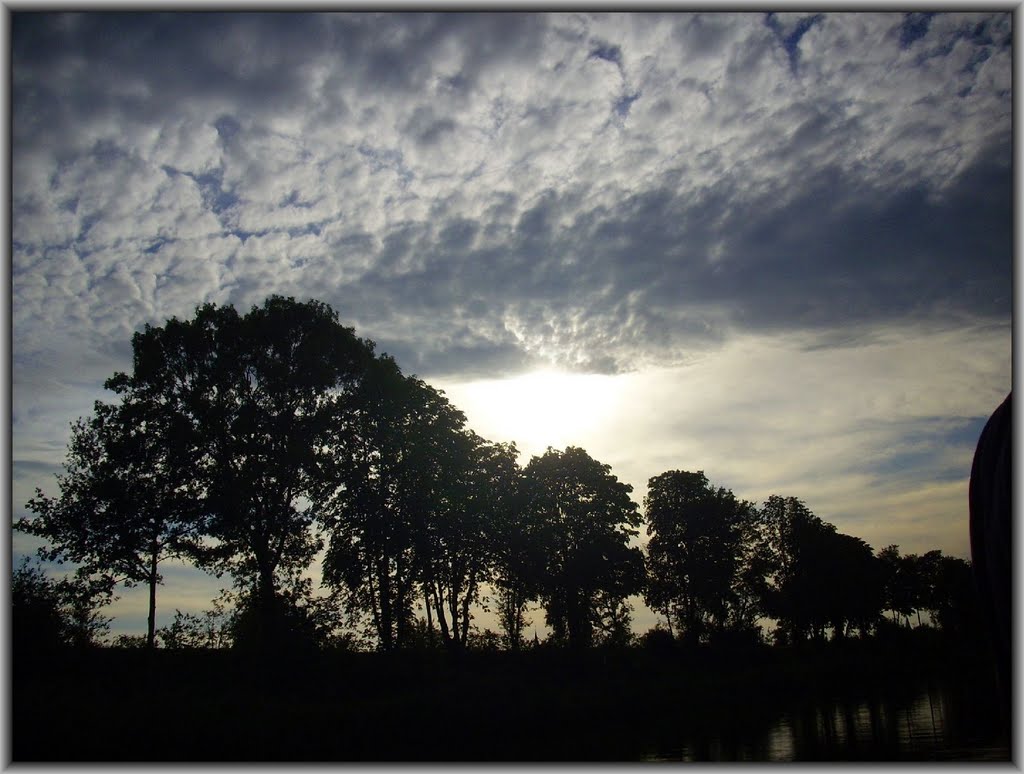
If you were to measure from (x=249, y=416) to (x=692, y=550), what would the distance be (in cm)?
3207

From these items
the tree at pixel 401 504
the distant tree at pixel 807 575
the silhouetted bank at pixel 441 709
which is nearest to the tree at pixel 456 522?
the tree at pixel 401 504

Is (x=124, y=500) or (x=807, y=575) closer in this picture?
(x=124, y=500)

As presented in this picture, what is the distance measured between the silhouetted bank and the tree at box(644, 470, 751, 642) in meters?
10.2

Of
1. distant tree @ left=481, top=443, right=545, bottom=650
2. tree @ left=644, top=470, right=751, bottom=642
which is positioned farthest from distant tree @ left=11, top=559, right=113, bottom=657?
tree @ left=644, top=470, right=751, bottom=642

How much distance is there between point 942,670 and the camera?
141ft

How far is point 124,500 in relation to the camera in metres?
20.4

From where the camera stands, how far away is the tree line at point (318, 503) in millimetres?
20500

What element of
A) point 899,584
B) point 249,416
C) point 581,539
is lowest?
point 899,584

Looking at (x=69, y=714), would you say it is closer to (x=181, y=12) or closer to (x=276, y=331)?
(x=276, y=331)

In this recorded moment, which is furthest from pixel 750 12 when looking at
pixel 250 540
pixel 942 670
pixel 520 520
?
pixel 942 670

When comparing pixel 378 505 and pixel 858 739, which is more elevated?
pixel 378 505

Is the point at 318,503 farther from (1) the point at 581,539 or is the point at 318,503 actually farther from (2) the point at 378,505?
(1) the point at 581,539

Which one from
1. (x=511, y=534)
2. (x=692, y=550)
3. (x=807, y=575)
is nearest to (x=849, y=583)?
(x=807, y=575)

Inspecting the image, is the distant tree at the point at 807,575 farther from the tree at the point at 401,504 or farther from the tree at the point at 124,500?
the tree at the point at 124,500
